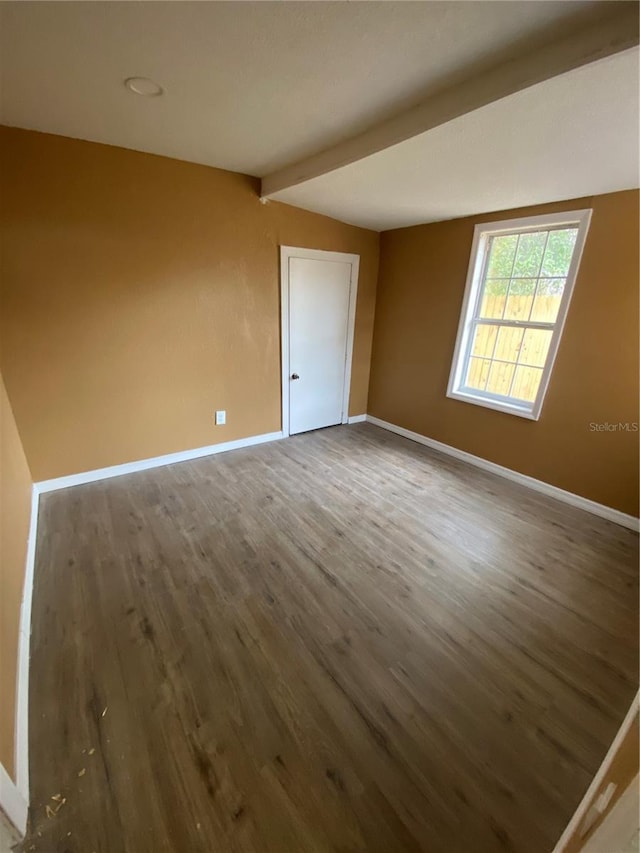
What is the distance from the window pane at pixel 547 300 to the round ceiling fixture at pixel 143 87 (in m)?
2.97

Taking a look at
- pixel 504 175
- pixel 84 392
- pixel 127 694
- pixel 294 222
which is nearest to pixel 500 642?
pixel 127 694

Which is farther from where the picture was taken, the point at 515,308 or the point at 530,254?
the point at 515,308

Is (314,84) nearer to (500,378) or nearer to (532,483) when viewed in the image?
(500,378)

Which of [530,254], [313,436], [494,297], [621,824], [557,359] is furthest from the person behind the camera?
[313,436]

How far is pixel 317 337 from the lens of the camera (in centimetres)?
389

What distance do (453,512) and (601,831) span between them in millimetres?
2264

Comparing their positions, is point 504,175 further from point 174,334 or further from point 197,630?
point 197,630

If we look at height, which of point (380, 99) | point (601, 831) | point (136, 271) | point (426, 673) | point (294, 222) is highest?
point (380, 99)

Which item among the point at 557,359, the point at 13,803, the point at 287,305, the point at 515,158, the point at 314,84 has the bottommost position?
the point at 13,803

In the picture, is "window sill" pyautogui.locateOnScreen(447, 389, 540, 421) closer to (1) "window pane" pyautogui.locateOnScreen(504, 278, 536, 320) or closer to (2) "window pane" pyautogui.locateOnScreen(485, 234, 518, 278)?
(1) "window pane" pyautogui.locateOnScreen(504, 278, 536, 320)

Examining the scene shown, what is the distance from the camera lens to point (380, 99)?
170cm

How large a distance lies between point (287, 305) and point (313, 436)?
1.51 meters

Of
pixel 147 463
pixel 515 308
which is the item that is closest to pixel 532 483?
pixel 515 308

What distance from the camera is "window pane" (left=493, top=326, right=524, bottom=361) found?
314 cm
